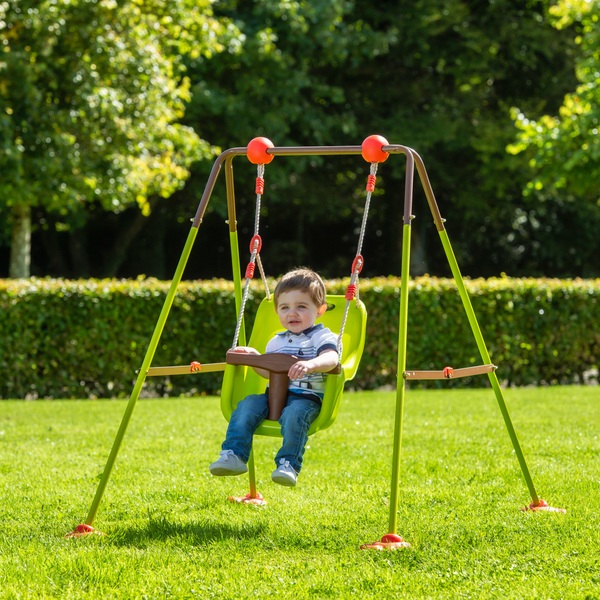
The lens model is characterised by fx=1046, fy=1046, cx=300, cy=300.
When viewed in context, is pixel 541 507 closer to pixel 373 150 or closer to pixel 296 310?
pixel 296 310

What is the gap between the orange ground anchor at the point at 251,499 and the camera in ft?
18.6

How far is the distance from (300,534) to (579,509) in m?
1.52

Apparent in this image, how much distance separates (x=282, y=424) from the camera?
5020 mm

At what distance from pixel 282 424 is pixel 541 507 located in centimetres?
146

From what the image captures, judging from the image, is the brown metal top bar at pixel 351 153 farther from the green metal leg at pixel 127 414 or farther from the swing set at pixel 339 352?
the green metal leg at pixel 127 414

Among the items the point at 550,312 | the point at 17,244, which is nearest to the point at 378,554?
the point at 550,312

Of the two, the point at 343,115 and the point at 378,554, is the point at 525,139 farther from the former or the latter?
the point at 378,554

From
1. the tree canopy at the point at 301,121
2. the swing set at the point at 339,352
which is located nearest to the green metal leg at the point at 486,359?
the swing set at the point at 339,352

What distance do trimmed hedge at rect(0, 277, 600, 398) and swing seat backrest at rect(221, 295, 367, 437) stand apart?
6.04 m

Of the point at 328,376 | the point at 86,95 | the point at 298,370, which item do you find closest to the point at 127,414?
the point at 298,370

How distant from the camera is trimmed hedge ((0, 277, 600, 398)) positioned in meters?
11.5

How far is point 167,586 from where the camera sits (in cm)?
404

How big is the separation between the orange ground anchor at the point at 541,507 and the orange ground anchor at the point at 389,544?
1029 mm

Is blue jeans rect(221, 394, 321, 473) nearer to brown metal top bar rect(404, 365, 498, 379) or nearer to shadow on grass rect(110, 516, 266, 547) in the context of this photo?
shadow on grass rect(110, 516, 266, 547)
